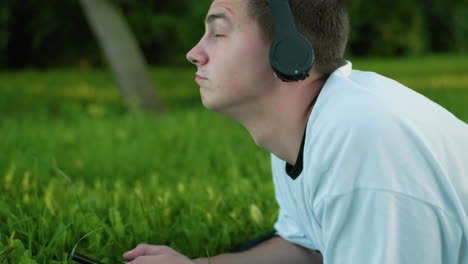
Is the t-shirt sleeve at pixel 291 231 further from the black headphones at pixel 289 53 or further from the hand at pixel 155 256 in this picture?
the black headphones at pixel 289 53

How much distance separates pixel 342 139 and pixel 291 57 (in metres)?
0.30

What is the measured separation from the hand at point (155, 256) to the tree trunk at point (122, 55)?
5.90 m

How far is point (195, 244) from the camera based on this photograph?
246cm

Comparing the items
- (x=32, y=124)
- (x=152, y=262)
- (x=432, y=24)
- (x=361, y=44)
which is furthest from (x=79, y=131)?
(x=432, y=24)

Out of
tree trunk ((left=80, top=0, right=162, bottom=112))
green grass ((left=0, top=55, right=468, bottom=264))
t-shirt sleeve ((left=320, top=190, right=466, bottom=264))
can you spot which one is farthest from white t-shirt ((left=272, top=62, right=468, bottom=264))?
tree trunk ((left=80, top=0, right=162, bottom=112))

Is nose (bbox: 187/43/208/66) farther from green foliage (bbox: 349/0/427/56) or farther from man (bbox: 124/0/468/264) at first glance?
green foliage (bbox: 349/0/427/56)

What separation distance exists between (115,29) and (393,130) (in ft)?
23.0

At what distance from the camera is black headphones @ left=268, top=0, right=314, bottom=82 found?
160 cm

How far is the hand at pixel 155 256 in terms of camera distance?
1.87m

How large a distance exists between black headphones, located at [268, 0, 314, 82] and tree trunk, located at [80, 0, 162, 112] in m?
6.38

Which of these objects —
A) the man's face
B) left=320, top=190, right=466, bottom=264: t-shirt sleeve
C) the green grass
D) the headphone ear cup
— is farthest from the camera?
the green grass

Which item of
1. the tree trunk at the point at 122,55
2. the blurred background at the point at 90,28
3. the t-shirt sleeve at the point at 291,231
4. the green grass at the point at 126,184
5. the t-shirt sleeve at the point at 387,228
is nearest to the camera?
the t-shirt sleeve at the point at 387,228

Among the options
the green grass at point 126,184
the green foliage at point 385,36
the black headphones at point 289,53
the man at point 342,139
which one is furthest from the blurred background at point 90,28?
the black headphones at point 289,53

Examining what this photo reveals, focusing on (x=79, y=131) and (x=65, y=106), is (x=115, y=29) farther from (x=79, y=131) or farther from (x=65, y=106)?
(x=79, y=131)
